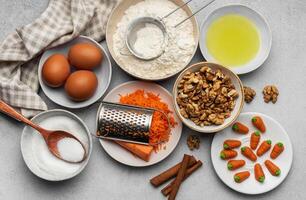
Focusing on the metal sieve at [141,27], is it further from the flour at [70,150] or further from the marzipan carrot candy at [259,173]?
the marzipan carrot candy at [259,173]

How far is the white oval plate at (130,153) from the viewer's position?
209 cm

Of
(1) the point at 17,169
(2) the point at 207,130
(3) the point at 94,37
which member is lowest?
(1) the point at 17,169

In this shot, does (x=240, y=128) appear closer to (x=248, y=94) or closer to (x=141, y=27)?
(x=248, y=94)

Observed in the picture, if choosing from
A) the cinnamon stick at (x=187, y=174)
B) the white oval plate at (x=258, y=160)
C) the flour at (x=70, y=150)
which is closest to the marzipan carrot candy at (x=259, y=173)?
the white oval plate at (x=258, y=160)

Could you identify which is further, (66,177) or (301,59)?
(301,59)

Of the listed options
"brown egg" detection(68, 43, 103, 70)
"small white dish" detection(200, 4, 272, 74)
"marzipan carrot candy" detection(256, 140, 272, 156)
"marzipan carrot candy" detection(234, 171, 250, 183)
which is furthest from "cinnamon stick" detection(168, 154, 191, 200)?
"brown egg" detection(68, 43, 103, 70)

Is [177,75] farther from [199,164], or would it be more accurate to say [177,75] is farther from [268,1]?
[268,1]

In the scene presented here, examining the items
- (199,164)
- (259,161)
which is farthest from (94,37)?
(259,161)

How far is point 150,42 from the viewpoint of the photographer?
206 cm

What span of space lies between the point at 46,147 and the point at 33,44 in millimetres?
458

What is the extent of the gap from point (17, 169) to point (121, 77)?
2.06 feet

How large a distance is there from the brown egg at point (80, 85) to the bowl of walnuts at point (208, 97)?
0.36 meters

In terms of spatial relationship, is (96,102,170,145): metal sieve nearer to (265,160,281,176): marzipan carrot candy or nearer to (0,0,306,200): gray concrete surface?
(0,0,306,200): gray concrete surface

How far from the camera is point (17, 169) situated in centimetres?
213
